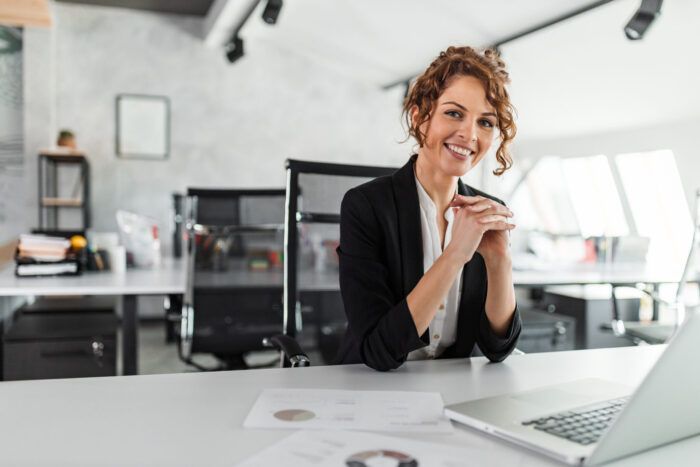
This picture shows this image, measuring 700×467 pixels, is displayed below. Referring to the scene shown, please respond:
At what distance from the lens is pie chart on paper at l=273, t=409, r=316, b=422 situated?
0.83 meters

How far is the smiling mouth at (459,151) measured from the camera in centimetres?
127

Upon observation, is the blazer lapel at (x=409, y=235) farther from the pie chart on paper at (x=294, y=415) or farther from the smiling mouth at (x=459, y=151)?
the pie chart on paper at (x=294, y=415)

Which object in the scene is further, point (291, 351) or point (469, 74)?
point (291, 351)

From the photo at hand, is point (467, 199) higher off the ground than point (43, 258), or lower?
higher

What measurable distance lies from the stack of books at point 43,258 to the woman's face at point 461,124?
2.12 metres

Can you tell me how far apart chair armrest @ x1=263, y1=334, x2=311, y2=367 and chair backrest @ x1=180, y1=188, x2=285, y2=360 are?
39.0 inches

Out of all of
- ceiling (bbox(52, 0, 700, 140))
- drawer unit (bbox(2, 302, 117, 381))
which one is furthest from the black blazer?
ceiling (bbox(52, 0, 700, 140))

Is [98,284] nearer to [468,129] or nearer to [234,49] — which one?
[468,129]

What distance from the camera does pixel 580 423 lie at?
0.79m

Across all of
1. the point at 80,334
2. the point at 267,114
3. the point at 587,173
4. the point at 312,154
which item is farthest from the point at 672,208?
the point at 80,334

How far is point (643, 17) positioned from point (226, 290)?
2891 mm

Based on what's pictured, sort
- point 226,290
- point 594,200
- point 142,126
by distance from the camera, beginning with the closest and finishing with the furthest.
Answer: point 226,290 < point 142,126 < point 594,200

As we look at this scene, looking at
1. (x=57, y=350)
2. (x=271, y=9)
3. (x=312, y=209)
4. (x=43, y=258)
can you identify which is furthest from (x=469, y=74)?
(x=271, y=9)

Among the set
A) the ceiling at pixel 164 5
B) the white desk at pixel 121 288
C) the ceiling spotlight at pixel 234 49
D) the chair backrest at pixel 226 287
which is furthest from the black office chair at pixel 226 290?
the ceiling at pixel 164 5
